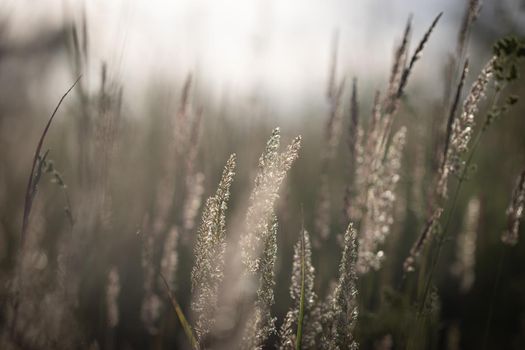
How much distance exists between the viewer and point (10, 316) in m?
1.03

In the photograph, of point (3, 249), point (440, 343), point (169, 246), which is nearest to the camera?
point (169, 246)

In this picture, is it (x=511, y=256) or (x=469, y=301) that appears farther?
(x=511, y=256)

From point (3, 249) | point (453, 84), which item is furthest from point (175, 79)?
point (453, 84)

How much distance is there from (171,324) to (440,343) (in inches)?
51.8

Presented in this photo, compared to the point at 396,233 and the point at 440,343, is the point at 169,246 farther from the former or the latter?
the point at 440,343

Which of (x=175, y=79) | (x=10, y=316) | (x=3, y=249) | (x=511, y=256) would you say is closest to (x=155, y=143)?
(x=175, y=79)

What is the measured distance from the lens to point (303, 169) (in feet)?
12.3

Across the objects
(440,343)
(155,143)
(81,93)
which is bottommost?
(440,343)

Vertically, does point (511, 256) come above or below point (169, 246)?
above

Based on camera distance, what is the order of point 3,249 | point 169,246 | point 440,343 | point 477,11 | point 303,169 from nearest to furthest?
1. point 477,11
2. point 169,246
3. point 3,249
4. point 440,343
5. point 303,169

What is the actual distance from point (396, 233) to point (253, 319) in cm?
130

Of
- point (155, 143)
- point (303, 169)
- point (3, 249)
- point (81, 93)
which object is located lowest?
point (3, 249)

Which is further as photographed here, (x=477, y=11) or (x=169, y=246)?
(x=169, y=246)

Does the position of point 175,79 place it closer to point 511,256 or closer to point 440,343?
point 440,343
